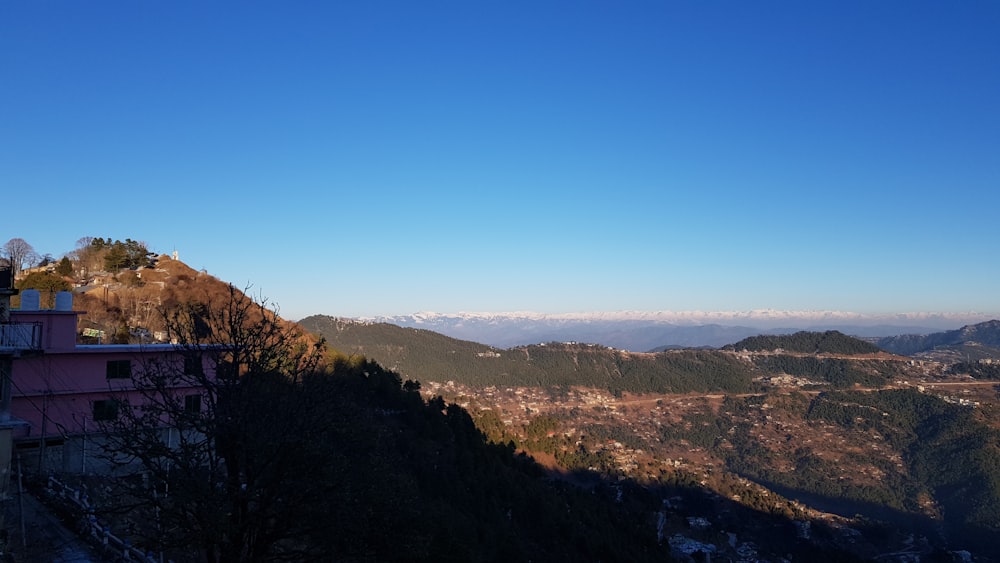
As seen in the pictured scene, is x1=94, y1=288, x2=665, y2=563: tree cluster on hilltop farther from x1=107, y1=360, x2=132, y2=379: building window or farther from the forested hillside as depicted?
the forested hillside

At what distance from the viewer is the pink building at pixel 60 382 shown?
658 inches

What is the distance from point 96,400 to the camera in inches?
734

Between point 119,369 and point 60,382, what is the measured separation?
1.55 meters

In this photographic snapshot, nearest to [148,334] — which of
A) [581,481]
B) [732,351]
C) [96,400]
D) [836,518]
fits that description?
[96,400]

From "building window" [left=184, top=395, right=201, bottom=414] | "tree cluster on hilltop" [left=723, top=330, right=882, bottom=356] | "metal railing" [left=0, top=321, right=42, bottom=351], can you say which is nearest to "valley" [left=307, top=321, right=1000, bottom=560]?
"tree cluster on hilltop" [left=723, top=330, right=882, bottom=356]

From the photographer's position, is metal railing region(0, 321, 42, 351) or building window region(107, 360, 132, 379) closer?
metal railing region(0, 321, 42, 351)

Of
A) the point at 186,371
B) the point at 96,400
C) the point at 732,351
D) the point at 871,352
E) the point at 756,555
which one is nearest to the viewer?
the point at 186,371

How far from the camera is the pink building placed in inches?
658

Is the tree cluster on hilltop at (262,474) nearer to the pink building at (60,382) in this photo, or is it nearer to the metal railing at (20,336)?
the pink building at (60,382)

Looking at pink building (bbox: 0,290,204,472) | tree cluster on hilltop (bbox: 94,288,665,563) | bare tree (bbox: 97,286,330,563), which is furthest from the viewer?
pink building (bbox: 0,290,204,472)

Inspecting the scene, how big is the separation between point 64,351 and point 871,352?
191627mm

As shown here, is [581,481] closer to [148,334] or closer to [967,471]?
[148,334]

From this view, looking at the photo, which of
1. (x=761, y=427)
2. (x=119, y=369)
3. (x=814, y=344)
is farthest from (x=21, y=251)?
(x=814, y=344)

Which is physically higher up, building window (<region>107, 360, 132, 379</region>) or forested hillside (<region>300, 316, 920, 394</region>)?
building window (<region>107, 360, 132, 379</region>)
